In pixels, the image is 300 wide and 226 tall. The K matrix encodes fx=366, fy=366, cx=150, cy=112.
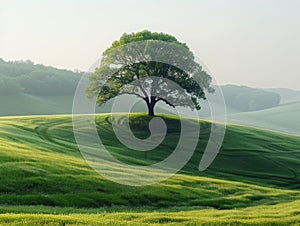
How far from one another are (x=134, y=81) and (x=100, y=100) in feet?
27.0

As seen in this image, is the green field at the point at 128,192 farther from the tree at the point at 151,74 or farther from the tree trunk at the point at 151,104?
the tree trunk at the point at 151,104

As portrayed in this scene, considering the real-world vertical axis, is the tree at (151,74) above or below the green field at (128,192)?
above

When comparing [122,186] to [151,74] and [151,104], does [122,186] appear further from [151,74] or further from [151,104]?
[151,104]

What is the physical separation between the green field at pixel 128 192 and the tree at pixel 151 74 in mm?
11722

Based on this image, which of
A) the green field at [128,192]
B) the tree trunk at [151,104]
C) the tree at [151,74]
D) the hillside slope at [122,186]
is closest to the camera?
the green field at [128,192]

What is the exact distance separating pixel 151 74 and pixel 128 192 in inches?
1585

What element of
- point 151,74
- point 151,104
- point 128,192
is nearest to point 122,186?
point 128,192

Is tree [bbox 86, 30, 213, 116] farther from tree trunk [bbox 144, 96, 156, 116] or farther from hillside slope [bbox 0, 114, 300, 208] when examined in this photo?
hillside slope [bbox 0, 114, 300, 208]

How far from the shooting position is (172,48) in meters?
70.9

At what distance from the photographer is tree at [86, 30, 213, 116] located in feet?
230

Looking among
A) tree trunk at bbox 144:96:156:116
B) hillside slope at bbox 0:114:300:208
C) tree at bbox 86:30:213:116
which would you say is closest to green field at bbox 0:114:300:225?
hillside slope at bbox 0:114:300:208

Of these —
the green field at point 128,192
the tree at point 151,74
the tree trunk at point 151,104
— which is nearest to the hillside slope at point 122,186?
the green field at point 128,192

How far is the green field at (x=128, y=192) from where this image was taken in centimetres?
2297

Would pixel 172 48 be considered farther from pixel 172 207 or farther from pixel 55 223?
pixel 55 223
